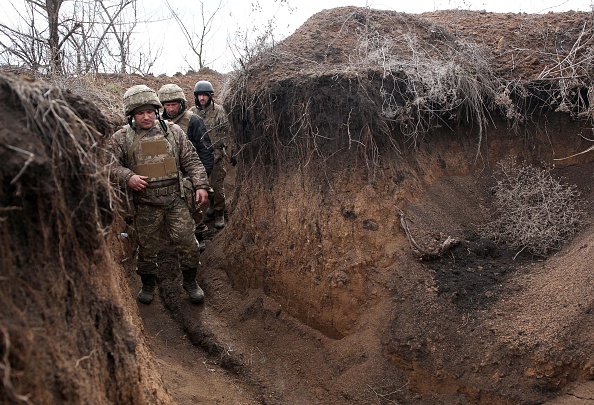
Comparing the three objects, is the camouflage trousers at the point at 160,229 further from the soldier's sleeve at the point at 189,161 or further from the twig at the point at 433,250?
the twig at the point at 433,250

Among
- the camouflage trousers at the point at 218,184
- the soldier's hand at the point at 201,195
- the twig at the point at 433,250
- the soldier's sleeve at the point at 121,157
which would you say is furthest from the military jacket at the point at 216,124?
the twig at the point at 433,250

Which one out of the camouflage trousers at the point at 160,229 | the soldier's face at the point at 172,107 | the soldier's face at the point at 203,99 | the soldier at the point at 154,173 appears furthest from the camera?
the soldier's face at the point at 203,99

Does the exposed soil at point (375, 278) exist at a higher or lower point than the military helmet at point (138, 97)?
lower

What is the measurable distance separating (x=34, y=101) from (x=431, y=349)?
3.69 meters

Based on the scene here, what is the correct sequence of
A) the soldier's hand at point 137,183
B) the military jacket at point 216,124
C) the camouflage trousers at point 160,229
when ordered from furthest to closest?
the military jacket at point 216,124 → the camouflage trousers at point 160,229 → the soldier's hand at point 137,183

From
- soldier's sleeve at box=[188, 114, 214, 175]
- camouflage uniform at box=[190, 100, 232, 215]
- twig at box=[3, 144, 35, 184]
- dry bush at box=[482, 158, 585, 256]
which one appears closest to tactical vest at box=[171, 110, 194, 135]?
soldier's sleeve at box=[188, 114, 214, 175]

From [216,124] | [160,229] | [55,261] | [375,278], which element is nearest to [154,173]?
[160,229]

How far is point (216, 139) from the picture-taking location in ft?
26.3

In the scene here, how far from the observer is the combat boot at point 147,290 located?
20.2ft

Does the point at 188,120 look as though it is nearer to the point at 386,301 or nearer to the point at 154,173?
the point at 154,173

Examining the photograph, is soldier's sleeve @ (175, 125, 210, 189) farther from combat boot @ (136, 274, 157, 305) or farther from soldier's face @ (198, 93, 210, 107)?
soldier's face @ (198, 93, 210, 107)

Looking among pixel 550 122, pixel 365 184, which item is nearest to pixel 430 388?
pixel 365 184

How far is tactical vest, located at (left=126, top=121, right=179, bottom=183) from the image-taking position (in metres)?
5.50

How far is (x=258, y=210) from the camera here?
646cm
